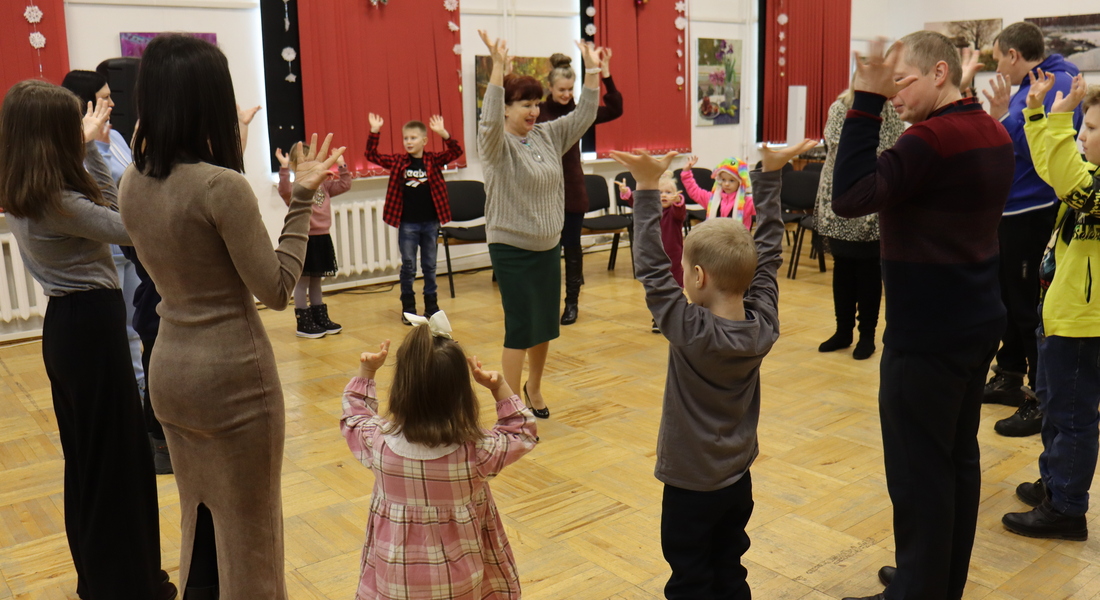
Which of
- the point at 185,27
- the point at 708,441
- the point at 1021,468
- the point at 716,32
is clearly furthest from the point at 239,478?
the point at 716,32

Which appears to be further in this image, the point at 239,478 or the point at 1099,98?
the point at 1099,98

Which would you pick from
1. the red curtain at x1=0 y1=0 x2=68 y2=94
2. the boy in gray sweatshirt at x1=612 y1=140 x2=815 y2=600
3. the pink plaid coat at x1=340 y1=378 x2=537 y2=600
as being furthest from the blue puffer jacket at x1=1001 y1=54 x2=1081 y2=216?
Answer: the red curtain at x1=0 y1=0 x2=68 y2=94

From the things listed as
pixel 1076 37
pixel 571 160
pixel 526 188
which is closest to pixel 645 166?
pixel 526 188

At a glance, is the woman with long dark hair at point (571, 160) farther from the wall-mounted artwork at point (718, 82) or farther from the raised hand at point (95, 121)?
the wall-mounted artwork at point (718, 82)

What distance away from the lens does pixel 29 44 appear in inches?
216

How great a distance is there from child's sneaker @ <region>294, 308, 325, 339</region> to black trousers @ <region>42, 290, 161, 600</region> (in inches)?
129

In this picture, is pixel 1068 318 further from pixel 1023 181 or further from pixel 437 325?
pixel 437 325

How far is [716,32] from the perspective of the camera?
913cm

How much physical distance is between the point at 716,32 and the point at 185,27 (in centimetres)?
524

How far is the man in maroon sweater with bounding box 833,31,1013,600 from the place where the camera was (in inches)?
77.3

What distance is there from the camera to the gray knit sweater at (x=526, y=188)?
3.62 metres

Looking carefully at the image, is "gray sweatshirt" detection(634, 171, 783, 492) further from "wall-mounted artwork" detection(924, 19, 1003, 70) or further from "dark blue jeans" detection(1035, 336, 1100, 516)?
"wall-mounted artwork" detection(924, 19, 1003, 70)

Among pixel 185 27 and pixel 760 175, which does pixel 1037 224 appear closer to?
pixel 760 175

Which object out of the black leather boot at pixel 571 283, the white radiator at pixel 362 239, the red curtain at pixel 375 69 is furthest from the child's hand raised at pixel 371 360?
the white radiator at pixel 362 239
